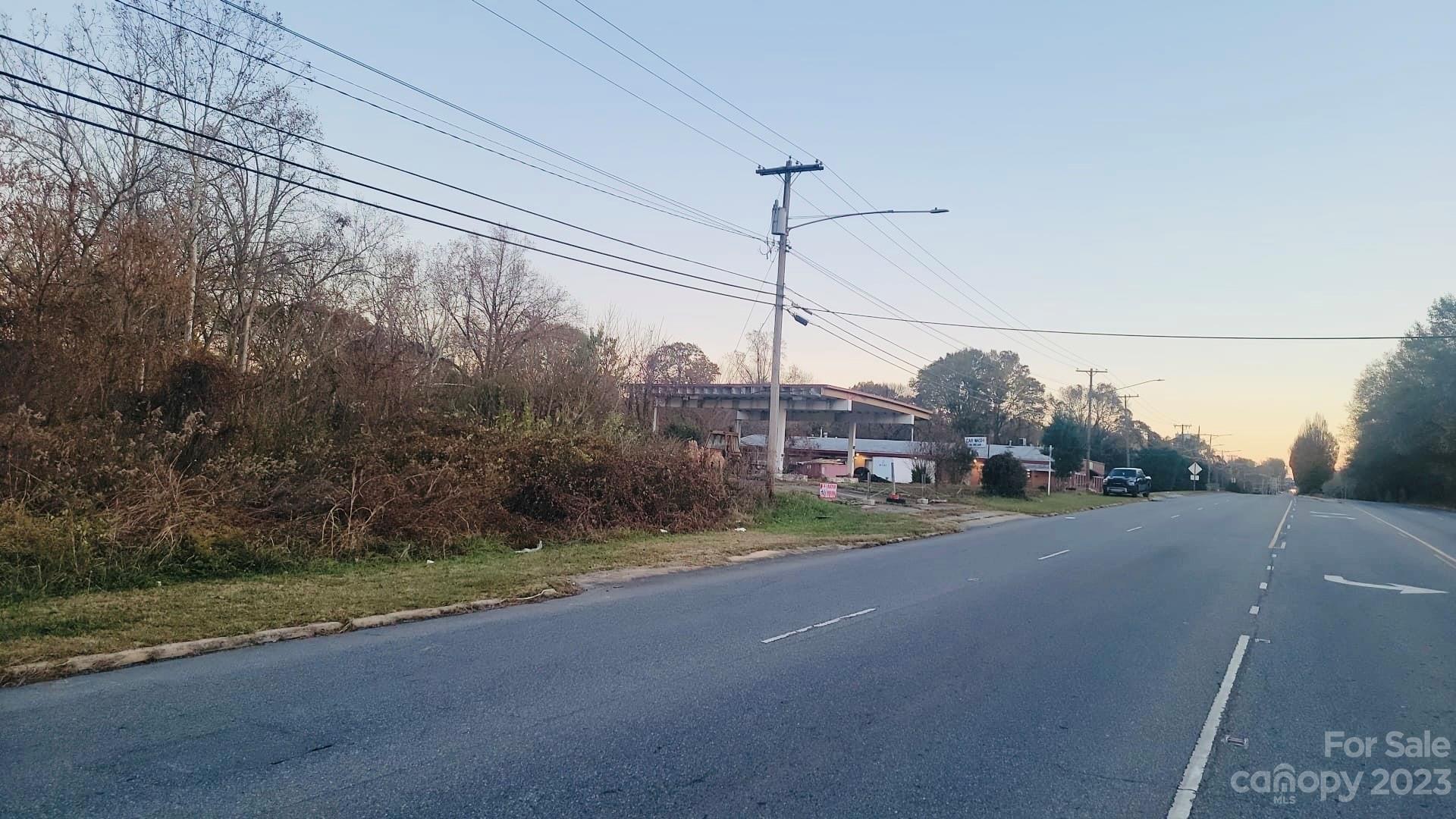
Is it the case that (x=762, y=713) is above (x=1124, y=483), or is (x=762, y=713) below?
below

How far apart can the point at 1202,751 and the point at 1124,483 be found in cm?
6183

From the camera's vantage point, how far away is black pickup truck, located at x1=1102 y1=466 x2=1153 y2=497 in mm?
63500

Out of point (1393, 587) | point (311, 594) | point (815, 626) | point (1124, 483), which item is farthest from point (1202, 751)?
point (1124, 483)

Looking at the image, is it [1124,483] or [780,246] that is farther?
[1124,483]

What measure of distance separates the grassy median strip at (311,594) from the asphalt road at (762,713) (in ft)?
2.74

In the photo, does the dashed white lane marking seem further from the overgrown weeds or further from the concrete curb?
the overgrown weeds

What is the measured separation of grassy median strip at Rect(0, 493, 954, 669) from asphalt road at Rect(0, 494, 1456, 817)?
0.83 meters

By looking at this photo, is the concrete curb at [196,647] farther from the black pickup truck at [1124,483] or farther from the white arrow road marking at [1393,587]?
the black pickup truck at [1124,483]

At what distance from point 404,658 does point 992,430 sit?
9524cm

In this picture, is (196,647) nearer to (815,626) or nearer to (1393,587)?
(815,626)

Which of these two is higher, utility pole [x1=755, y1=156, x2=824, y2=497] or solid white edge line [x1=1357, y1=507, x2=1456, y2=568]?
utility pole [x1=755, y1=156, x2=824, y2=497]

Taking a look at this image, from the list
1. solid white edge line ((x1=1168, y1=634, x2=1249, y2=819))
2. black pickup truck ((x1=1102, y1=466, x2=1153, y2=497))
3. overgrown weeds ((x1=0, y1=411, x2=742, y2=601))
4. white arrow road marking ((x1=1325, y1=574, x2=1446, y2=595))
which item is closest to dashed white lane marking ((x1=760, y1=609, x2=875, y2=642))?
solid white edge line ((x1=1168, y1=634, x2=1249, y2=819))

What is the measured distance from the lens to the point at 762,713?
22.8 ft

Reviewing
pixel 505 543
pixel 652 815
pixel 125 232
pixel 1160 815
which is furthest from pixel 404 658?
pixel 125 232
